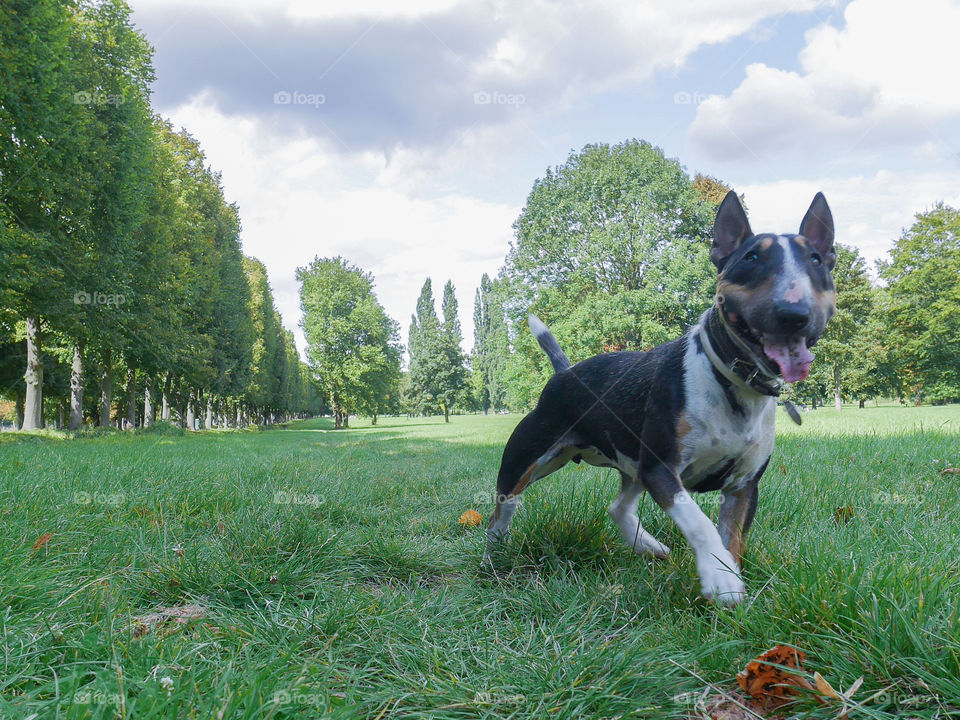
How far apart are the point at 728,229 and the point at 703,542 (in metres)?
1.44

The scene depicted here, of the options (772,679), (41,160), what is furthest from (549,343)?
(41,160)

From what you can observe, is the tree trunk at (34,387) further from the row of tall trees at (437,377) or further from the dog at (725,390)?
the row of tall trees at (437,377)

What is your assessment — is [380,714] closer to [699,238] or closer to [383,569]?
[383,569]

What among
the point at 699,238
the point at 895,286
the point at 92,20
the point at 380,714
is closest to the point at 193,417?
the point at 92,20

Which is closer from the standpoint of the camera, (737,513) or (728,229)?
(728,229)

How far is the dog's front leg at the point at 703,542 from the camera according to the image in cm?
225

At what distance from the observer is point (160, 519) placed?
3.82m

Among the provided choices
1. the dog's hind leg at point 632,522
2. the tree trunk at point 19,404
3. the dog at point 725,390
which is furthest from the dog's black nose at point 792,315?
the tree trunk at point 19,404

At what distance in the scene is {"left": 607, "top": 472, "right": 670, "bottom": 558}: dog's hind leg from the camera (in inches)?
123

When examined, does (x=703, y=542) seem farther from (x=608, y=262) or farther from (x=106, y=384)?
(x=106, y=384)

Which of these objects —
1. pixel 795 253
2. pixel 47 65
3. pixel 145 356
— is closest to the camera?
pixel 795 253

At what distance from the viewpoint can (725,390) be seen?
98.9 inches

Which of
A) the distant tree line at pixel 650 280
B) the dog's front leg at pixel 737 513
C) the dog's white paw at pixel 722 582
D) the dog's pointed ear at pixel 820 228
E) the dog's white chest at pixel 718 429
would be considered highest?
the distant tree line at pixel 650 280

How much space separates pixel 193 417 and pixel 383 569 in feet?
113
